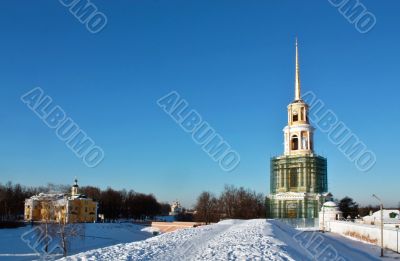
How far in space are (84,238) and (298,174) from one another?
2703cm

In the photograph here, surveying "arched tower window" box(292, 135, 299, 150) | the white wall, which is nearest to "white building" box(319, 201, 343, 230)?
the white wall

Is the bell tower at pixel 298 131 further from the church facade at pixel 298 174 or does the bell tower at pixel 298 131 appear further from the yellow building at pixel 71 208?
the yellow building at pixel 71 208

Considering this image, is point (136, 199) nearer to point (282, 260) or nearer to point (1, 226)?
point (1, 226)

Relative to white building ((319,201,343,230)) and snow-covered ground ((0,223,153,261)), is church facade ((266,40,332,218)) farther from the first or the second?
snow-covered ground ((0,223,153,261))

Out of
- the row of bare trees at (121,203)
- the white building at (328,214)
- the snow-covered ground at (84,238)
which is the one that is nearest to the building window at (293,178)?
the white building at (328,214)

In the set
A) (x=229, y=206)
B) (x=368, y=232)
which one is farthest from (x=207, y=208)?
(x=368, y=232)

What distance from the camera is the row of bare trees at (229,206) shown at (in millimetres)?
69375

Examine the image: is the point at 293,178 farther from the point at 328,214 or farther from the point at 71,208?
the point at 71,208

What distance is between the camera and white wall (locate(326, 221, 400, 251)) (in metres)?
31.8

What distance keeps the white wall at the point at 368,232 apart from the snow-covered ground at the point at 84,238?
976 inches

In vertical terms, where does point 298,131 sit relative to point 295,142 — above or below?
above

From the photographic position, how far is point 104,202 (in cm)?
9512

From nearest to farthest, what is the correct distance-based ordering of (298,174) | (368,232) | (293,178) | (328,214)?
(368,232), (328,214), (298,174), (293,178)

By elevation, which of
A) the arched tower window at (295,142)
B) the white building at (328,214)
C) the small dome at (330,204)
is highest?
the arched tower window at (295,142)
